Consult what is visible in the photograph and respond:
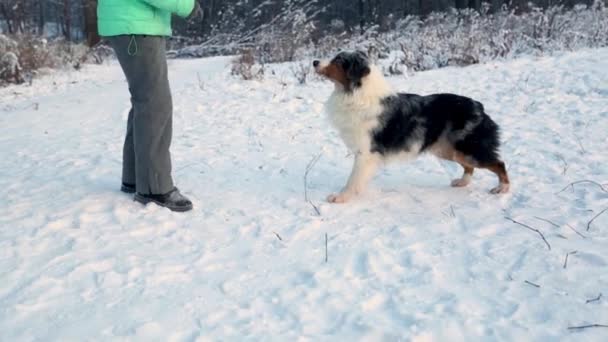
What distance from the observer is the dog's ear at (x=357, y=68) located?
11.8 feet

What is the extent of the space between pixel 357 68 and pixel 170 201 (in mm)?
1777

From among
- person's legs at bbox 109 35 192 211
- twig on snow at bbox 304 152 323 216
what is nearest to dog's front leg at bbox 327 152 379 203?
twig on snow at bbox 304 152 323 216

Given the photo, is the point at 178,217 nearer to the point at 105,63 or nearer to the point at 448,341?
the point at 448,341

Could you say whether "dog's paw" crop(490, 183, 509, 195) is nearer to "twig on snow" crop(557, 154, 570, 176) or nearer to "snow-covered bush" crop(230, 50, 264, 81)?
"twig on snow" crop(557, 154, 570, 176)

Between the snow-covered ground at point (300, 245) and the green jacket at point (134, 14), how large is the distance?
4.23ft

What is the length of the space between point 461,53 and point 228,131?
5.93 metres

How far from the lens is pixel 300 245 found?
2934 millimetres

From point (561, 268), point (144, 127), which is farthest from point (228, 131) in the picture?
point (561, 268)

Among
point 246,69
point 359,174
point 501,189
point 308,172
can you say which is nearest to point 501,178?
point 501,189

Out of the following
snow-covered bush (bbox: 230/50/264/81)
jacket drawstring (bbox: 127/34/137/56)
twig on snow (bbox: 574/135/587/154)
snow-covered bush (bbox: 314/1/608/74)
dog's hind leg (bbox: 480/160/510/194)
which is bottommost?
dog's hind leg (bbox: 480/160/510/194)

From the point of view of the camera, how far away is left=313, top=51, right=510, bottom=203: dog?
366cm

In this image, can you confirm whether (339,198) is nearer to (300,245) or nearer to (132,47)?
(300,245)

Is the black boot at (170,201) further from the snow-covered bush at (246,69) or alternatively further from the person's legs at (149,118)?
the snow-covered bush at (246,69)

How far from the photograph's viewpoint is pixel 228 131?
5.93 metres
